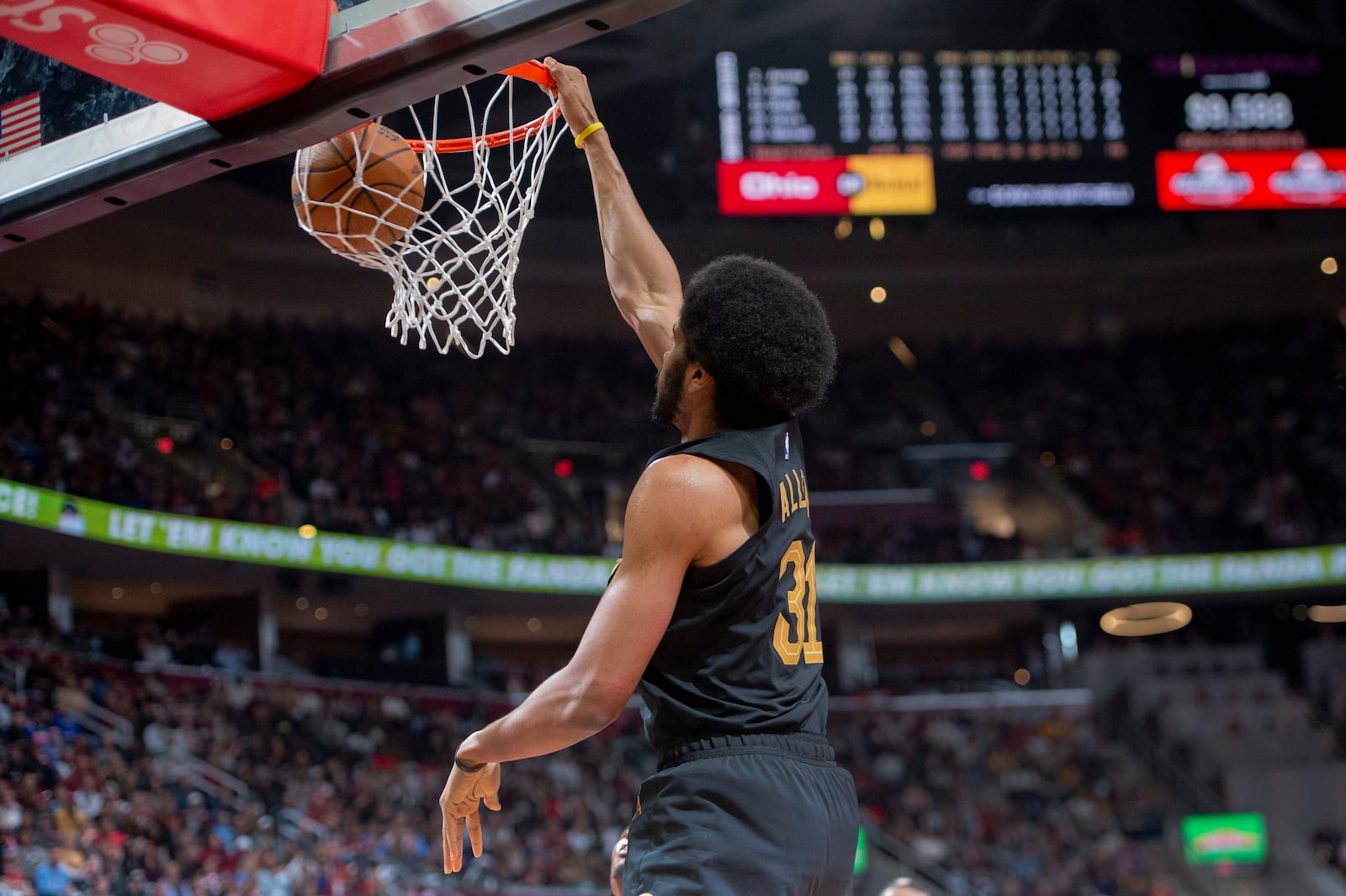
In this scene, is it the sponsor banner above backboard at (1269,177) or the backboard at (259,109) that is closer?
the backboard at (259,109)

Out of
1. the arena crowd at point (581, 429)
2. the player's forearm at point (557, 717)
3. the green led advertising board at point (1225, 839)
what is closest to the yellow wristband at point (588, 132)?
the player's forearm at point (557, 717)

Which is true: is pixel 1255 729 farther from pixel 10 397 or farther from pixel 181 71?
pixel 181 71

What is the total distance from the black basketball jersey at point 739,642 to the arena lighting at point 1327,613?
2083cm

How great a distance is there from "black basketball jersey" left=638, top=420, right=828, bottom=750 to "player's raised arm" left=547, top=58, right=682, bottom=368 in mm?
647

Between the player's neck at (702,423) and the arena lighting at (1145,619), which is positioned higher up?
the player's neck at (702,423)

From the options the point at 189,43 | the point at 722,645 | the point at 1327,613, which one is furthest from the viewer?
the point at 1327,613

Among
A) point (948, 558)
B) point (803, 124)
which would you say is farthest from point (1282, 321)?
point (803, 124)

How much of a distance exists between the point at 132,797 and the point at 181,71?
10.3m

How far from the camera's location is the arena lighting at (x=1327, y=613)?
20484mm

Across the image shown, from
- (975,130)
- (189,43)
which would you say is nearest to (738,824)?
(189,43)

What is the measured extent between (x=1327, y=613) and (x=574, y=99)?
818 inches

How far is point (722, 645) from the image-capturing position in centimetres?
203

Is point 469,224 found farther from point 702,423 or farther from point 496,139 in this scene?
point 702,423

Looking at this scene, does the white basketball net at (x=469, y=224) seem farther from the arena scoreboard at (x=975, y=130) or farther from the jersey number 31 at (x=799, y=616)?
the arena scoreboard at (x=975, y=130)
